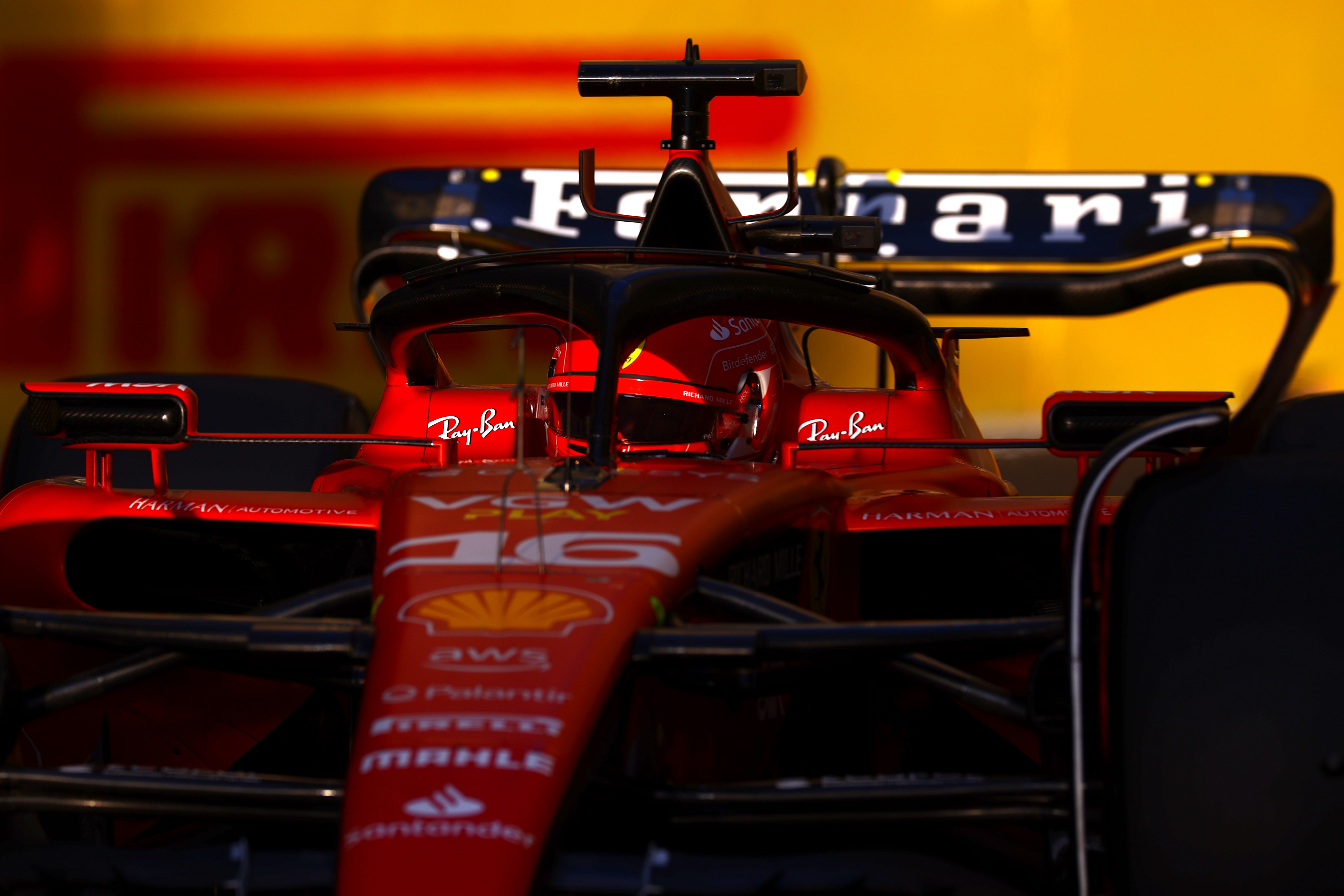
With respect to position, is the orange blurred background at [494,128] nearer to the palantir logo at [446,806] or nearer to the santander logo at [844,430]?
the santander logo at [844,430]

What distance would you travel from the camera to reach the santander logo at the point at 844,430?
7.41ft

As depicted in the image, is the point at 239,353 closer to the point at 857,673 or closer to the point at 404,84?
the point at 404,84

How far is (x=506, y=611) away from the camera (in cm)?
114

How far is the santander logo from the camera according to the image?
2260mm

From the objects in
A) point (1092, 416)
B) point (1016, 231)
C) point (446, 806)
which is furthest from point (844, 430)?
point (1016, 231)

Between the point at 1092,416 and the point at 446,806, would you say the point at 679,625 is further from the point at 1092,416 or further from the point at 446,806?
the point at 1092,416

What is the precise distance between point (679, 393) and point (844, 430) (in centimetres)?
47

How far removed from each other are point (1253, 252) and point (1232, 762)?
3.38 m

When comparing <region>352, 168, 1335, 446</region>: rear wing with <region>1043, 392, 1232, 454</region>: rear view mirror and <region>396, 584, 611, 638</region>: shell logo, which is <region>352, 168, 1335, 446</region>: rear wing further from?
<region>396, 584, 611, 638</region>: shell logo

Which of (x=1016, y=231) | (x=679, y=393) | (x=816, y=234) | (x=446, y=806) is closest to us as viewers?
(x=446, y=806)

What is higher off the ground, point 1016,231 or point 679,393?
point 1016,231

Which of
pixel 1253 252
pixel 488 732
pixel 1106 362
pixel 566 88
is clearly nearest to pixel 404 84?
pixel 566 88

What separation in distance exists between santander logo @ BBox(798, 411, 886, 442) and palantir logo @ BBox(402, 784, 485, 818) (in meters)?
1.35

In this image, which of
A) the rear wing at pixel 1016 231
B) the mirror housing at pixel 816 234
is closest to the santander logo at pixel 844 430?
the mirror housing at pixel 816 234
